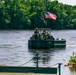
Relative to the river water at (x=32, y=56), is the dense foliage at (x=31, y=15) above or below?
above

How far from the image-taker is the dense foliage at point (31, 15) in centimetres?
15112

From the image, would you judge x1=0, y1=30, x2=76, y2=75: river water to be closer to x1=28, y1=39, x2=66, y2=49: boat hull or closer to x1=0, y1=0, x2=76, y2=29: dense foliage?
x1=28, y1=39, x2=66, y2=49: boat hull

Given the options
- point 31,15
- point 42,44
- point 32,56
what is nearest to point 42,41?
point 42,44

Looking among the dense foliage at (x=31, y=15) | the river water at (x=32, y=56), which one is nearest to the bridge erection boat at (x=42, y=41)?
the river water at (x=32, y=56)

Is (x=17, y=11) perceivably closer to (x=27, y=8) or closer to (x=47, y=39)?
(x=27, y=8)

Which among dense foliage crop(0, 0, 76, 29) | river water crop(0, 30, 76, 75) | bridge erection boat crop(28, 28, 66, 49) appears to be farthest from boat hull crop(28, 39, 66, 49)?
dense foliage crop(0, 0, 76, 29)

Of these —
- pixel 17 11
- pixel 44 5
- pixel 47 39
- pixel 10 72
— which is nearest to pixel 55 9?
pixel 44 5

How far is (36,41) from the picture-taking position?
188ft

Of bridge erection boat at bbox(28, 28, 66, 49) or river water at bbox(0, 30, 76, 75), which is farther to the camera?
bridge erection boat at bbox(28, 28, 66, 49)

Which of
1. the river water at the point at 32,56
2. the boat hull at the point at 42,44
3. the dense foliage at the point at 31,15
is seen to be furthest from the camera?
the dense foliage at the point at 31,15

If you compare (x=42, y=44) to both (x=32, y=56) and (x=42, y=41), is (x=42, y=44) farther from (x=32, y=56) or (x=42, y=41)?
(x=32, y=56)

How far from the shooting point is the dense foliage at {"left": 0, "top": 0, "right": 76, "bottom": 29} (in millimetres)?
151125

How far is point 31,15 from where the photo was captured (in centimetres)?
16050

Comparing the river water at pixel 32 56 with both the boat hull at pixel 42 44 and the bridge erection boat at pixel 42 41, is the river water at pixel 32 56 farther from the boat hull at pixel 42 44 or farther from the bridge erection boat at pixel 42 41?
the bridge erection boat at pixel 42 41
